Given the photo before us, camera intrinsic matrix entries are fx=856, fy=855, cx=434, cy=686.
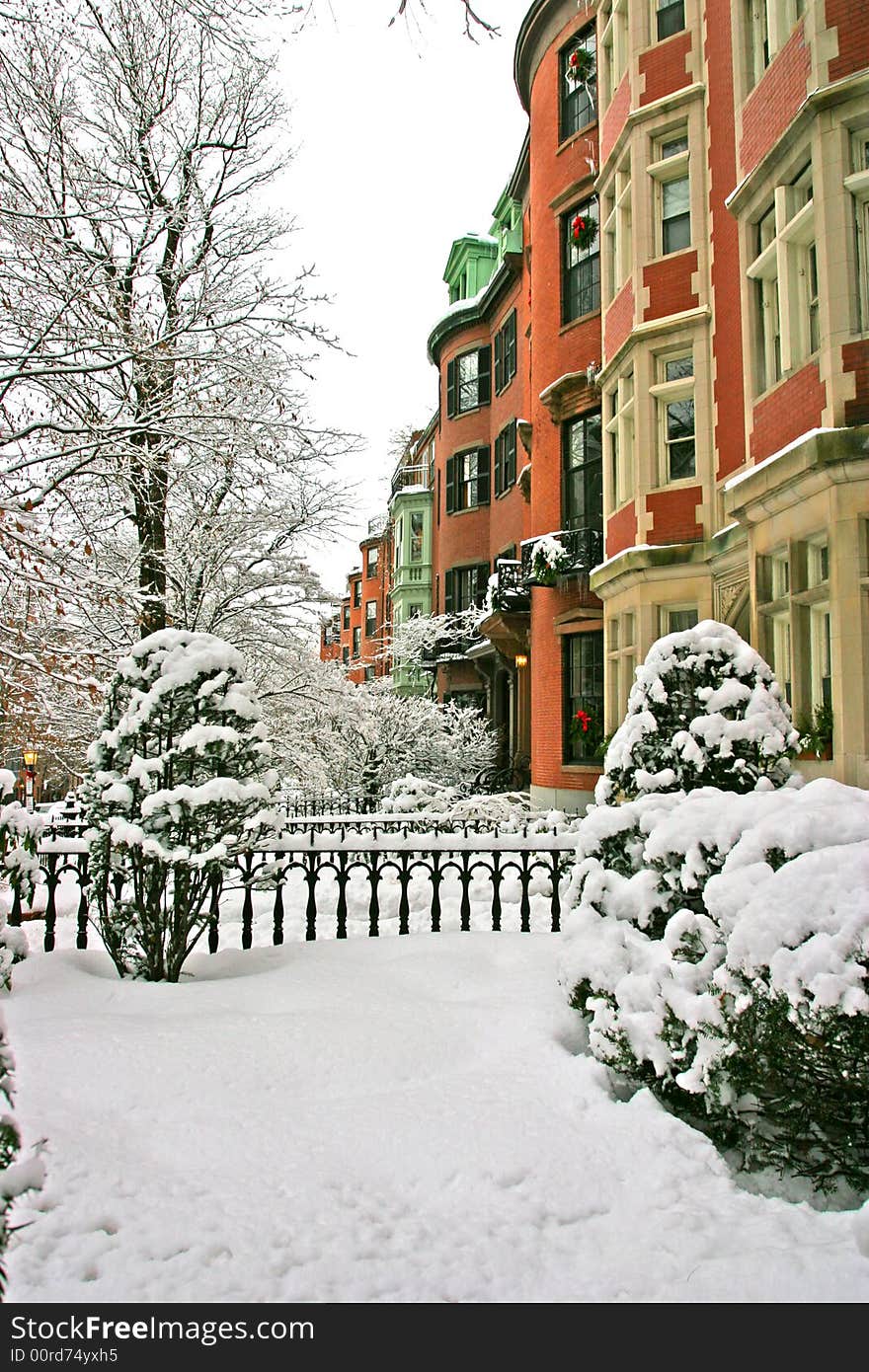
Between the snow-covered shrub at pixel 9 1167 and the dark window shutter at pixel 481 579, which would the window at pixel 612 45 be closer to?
the dark window shutter at pixel 481 579

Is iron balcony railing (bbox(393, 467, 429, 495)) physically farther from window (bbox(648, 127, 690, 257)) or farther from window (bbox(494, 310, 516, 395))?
window (bbox(648, 127, 690, 257))

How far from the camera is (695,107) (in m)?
11.9

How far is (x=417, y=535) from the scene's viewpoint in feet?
124

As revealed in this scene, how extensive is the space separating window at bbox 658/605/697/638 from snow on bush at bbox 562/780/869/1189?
335 inches

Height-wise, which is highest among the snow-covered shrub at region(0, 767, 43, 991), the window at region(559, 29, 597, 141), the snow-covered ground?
the window at region(559, 29, 597, 141)

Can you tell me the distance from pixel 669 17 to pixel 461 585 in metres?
17.0

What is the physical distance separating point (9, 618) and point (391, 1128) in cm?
745

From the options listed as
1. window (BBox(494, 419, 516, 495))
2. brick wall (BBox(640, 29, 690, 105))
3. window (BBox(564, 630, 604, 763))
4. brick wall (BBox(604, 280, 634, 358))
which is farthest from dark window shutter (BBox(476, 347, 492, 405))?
brick wall (BBox(640, 29, 690, 105))

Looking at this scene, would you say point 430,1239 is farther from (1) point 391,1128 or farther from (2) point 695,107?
(2) point 695,107

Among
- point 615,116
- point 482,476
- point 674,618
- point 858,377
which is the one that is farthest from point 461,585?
point 858,377

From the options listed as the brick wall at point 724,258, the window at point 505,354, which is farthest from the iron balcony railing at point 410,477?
the brick wall at point 724,258

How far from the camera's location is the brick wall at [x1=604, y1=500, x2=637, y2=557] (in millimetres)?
12523

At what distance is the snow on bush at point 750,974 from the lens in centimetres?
278

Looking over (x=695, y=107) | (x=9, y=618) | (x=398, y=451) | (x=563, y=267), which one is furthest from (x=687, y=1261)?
(x=398, y=451)
